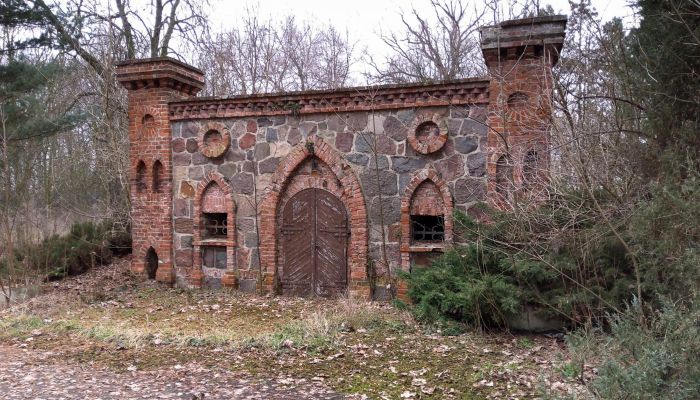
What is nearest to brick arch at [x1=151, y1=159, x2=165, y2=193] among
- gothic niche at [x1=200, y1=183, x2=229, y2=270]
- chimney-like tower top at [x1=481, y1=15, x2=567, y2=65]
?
gothic niche at [x1=200, y1=183, x2=229, y2=270]

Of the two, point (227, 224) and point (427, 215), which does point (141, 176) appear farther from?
point (427, 215)

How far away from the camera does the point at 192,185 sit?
1030 centimetres

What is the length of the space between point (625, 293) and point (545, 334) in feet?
3.80

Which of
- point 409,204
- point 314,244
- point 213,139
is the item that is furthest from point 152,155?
point 409,204

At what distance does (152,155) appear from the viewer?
412 inches

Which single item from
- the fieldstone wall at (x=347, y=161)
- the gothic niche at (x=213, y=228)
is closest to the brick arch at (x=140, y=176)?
the fieldstone wall at (x=347, y=161)

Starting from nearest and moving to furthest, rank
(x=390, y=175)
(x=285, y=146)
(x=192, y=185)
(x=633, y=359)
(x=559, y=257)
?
(x=633, y=359) < (x=559, y=257) < (x=390, y=175) < (x=285, y=146) < (x=192, y=185)

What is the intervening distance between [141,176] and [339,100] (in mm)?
4422

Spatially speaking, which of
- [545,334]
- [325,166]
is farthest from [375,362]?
[325,166]

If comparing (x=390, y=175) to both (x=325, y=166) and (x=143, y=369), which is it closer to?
(x=325, y=166)

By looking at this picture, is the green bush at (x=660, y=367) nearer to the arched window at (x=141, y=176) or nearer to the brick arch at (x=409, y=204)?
the brick arch at (x=409, y=204)

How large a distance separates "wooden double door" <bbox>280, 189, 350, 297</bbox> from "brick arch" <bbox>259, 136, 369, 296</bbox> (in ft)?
0.55

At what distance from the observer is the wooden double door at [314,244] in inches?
368

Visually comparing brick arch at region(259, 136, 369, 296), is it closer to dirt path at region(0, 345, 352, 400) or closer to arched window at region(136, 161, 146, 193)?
arched window at region(136, 161, 146, 193)
